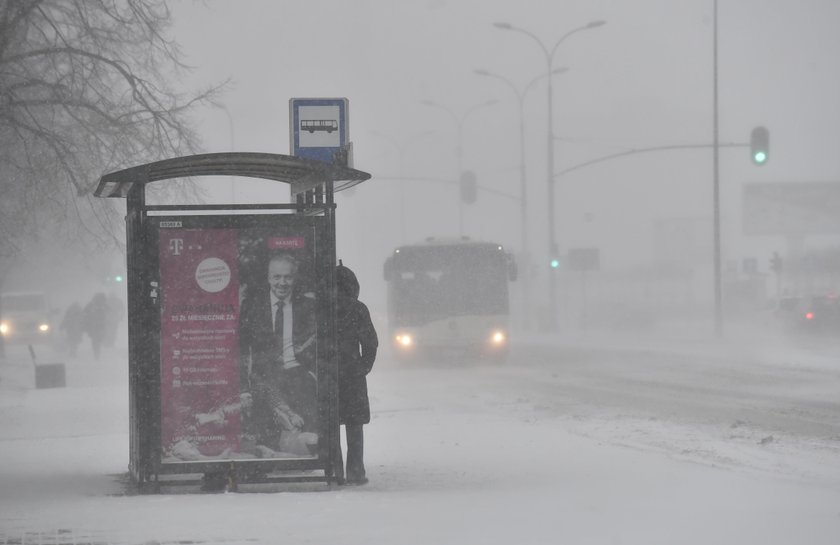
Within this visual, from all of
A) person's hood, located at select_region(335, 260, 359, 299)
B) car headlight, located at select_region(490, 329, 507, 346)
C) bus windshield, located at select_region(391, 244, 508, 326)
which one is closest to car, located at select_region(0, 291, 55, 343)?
bus windshield, located at select_region(391, 244, 508, 326)

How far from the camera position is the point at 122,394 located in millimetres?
19922

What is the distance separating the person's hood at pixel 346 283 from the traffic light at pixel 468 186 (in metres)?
36.5

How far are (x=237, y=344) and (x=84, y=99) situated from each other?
921 centimetres

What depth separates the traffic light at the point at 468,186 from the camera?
46281 millimetres

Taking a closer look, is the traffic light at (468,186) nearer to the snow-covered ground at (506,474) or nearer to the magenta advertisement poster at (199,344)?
the snow-covered ground at (506,474)

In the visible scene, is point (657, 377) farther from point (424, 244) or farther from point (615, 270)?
point (615, 270)

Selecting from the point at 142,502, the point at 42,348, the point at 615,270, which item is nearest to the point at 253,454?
the point at 142,502

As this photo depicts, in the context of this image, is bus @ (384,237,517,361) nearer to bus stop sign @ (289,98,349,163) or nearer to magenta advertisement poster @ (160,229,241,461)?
bus stop sign @ (289,98,349,163)

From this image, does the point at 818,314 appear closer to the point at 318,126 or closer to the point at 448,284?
the point at 448,284

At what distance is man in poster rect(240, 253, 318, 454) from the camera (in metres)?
9.12

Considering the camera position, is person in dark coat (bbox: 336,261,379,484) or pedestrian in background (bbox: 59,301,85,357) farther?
pedestrian in background (bbox: 59,301,85,357)

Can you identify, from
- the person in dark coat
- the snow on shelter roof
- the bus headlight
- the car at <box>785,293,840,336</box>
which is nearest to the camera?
the snow on shelter roof

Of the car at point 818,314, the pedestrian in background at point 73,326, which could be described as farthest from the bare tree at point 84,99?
the car at point 818,314

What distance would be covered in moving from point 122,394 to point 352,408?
11.3 metres
